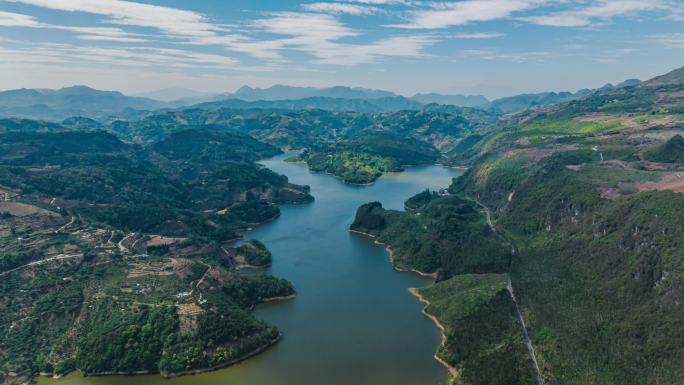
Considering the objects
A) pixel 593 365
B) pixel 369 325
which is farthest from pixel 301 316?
pixel 593 365

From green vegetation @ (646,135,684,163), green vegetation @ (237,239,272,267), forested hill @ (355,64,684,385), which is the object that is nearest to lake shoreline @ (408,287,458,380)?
forested hill @ (355,64,684,385)

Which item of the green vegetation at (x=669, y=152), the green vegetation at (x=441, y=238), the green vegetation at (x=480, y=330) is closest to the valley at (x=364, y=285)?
the green vegetation at (x=480, y=330)

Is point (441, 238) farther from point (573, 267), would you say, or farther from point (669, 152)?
point (669, 152)

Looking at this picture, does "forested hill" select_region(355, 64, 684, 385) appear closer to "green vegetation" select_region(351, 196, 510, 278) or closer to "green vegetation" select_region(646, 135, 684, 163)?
"green vegetation" select_region(646, 135, 684, 163)

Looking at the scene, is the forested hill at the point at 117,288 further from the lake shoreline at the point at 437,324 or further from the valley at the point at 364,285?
the lake shoreline at the point at 437,324

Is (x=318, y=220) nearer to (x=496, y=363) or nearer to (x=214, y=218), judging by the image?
(x=214, y=218)
